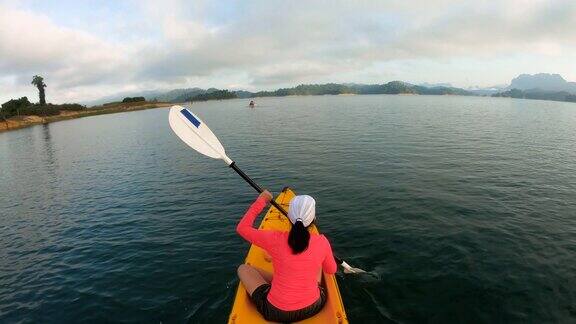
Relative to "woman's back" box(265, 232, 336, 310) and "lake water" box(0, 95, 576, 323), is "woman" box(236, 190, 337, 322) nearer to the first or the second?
"woman's back" box(265, 232, 336, 310)

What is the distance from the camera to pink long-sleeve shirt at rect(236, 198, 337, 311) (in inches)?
256

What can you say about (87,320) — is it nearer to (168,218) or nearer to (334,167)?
(168,218)

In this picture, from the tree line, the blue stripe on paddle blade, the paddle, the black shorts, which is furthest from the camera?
the tree line

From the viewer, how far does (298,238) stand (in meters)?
6.22

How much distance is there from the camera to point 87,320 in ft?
35.5

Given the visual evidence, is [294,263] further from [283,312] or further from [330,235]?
[330,235]

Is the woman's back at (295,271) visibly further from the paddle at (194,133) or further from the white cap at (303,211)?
the paddle at (194,133)

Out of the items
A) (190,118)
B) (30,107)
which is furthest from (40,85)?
(190,118)

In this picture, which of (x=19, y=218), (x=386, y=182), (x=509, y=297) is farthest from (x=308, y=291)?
(x=19, y=218)

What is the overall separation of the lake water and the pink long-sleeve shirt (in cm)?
399

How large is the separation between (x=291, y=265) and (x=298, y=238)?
617mm

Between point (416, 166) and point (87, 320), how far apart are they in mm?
23489

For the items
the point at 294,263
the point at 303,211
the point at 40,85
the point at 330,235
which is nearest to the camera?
the point at 303,211

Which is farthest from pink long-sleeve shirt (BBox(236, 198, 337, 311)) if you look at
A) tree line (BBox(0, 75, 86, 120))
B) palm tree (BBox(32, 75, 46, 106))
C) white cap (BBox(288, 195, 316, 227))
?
palm tree (BBox(32, 75, 46, 106))
